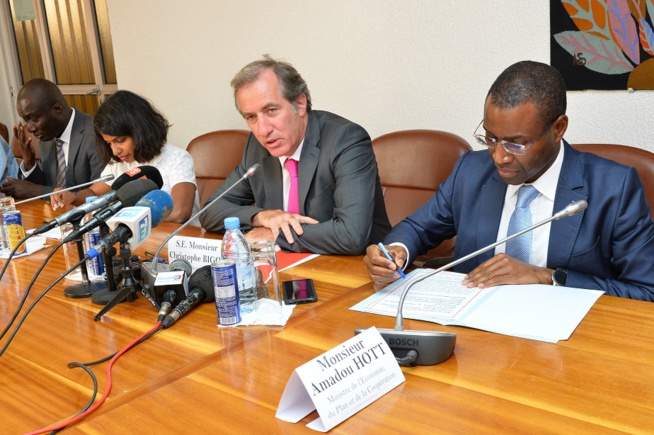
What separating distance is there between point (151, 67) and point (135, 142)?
174cm

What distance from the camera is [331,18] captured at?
3221mm

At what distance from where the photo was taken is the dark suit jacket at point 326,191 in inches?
76.1

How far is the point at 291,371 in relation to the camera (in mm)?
1150

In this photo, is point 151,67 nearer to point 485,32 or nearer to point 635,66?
point 485,32

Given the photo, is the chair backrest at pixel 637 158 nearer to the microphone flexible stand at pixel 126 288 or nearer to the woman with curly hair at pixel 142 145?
the microphone flexible stand at pixel 126 288

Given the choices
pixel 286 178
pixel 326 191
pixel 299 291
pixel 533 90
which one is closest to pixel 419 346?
pixel 299 291

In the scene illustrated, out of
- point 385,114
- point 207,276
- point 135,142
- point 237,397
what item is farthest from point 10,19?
point 237,397

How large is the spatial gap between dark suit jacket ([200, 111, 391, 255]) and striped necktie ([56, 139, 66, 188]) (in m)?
1.65

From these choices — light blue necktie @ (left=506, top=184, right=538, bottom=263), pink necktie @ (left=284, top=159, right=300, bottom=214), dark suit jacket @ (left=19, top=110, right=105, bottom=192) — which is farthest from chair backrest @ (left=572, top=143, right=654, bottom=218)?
dark suit jacket @ (left=19, top=110, right=105, bottom=192)

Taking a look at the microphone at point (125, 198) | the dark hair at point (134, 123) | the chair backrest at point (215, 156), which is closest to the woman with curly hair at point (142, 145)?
the dark hair at point (134, 123)

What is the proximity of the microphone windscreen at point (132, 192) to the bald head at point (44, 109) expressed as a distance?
2315 millimetres

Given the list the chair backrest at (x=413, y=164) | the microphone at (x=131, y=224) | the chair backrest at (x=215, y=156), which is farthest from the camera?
the chair backrest at (x=215, y=156)

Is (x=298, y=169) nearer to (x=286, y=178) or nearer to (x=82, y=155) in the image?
(x=286, y=178)

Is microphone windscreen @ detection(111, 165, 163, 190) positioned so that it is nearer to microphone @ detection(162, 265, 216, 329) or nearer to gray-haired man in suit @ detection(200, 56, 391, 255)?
microphone @ detection(162, 265, 216, 329)
